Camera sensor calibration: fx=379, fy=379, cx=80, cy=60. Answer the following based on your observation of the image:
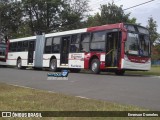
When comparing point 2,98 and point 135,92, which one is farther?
point 135,92

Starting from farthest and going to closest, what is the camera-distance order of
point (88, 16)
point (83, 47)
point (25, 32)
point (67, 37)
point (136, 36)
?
point (88, 16) → point (25, 32) → point (67, 37) → point (83, 47) → point (136, 36)

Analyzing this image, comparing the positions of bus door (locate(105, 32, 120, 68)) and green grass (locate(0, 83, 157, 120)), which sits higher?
bus door (locate(105, 32, 120, 68))

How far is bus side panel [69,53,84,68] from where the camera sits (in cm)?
2531

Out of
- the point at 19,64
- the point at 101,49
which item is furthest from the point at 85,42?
the point at 19,64

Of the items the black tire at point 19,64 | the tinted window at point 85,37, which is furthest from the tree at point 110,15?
the tinted window at point 85,37

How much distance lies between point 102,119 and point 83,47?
1774 centimetres

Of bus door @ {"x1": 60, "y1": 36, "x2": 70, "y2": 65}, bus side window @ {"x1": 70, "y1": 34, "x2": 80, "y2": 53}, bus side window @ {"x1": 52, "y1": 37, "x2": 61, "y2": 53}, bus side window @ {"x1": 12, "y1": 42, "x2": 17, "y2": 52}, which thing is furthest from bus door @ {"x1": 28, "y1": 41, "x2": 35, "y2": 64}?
bus side window @ {"x1": 70, "y1": 34, "x2": 80, "y2": 53}

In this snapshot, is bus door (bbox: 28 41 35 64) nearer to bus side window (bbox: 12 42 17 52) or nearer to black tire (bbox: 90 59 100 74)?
bus side window (bbox: 12 42 17 52)

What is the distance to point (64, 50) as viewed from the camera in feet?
90.1

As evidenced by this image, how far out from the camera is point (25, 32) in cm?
5659

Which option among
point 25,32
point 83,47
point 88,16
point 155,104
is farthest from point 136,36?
point 88,16

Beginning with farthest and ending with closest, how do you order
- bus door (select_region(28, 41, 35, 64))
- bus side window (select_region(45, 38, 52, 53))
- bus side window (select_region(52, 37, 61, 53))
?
bus door (select_region(28, 41, 35, 64))
bus side window (select_region(45, 38, 52, 53))
bus side window (select_region(52, 37, 61, 53))

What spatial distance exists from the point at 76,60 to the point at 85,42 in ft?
5.38

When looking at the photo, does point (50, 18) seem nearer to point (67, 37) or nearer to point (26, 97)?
point (67, 37)
